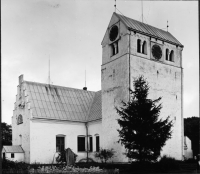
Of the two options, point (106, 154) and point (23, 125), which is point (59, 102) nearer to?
point (23, 125)

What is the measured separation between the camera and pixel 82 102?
129 ft

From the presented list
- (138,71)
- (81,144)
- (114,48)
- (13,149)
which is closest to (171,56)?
(138,71)

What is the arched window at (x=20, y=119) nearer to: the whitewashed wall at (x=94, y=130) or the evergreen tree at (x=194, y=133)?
the whitewashed wall at (x=94, y=130)

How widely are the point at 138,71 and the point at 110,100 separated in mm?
4680

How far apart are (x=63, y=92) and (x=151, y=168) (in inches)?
748

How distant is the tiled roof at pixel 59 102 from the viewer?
34344 mm

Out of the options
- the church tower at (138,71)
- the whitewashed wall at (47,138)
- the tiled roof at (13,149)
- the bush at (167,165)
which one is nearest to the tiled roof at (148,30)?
the church tower at (138,71)

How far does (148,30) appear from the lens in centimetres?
3447

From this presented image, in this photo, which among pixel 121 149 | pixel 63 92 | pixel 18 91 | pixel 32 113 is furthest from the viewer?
pixel 63 92

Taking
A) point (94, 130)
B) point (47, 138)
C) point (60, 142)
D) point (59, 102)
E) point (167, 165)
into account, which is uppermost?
point (59, 102)

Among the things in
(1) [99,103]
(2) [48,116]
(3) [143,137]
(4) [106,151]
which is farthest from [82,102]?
(3) [143,137]

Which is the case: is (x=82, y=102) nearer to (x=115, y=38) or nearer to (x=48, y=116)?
(x=48, y=116)

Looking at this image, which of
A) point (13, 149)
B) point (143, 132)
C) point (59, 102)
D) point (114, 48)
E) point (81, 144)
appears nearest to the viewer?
point (143, 132)

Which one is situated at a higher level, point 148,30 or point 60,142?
point 148,30
